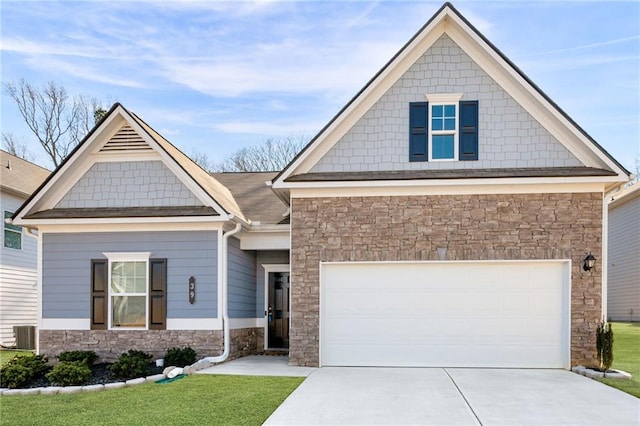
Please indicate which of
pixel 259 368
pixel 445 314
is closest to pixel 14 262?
pixel 259 368

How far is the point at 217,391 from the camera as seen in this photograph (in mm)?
8578

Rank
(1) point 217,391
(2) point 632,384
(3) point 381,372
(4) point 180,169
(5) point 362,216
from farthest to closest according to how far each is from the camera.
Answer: (4) point 180,169 → (5) point 362,216 → (3) point 381,372 → (2) point 632,384 → (1) point 217,391

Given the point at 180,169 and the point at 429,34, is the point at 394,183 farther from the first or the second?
the point at 180,169

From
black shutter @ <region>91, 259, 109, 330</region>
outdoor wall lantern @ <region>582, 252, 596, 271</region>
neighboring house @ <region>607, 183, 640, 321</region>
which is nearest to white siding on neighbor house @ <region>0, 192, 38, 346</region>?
black shutter @ <region>91, 259, 109, 330</region>

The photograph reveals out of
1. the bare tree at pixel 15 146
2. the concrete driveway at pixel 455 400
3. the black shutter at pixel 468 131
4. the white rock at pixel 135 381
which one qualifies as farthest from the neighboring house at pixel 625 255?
the bare tree at pixel 15 146

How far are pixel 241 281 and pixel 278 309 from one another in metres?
1.76

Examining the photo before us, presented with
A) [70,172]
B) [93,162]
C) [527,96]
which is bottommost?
[70,172]

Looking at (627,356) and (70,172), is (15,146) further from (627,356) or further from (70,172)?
(627,356)

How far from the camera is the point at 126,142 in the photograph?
486 inches

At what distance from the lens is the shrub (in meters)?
10.1

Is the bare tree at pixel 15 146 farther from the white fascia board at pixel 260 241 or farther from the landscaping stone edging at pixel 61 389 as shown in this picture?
the landscaping stone edging at pixel 61 389

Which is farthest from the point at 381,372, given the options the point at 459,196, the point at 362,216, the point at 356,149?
the point at 356,149

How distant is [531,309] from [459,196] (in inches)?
107

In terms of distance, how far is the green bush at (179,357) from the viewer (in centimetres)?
1100
